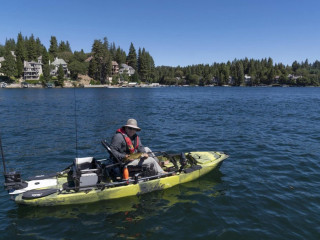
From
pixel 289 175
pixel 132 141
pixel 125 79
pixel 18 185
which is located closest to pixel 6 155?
pixel 18 185

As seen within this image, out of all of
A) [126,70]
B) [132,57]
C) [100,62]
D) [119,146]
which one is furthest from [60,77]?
[119,146]

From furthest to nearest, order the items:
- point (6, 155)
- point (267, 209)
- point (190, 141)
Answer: point (190, 141)
point (6, 155)
point (267, 209)

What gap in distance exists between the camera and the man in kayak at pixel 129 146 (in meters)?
8.41

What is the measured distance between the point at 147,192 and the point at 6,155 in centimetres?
972

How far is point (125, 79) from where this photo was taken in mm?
135250

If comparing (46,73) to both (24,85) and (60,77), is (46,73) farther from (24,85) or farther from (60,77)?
(24,85)

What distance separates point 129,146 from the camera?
28.1 ft

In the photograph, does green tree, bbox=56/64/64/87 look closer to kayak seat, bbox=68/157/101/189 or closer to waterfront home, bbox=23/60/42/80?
waterfront home, bbox=23/60/42/80

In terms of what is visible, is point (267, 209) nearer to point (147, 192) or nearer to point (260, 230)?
point (260, 230)

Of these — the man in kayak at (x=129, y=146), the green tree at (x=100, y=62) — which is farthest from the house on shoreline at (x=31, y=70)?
the man in kayak at (x=129, y=146)

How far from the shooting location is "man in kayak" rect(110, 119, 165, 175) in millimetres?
8406

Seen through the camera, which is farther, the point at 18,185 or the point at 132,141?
the point at 132,141

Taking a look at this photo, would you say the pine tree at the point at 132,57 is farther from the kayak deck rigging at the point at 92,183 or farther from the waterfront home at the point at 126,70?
the kayak deck rigging at the point at 92,183

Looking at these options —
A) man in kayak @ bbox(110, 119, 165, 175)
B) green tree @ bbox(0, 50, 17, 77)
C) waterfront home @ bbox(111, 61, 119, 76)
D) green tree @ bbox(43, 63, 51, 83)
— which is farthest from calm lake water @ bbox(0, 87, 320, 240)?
waterfront home @ bbox(111, 61, 119, 76)
